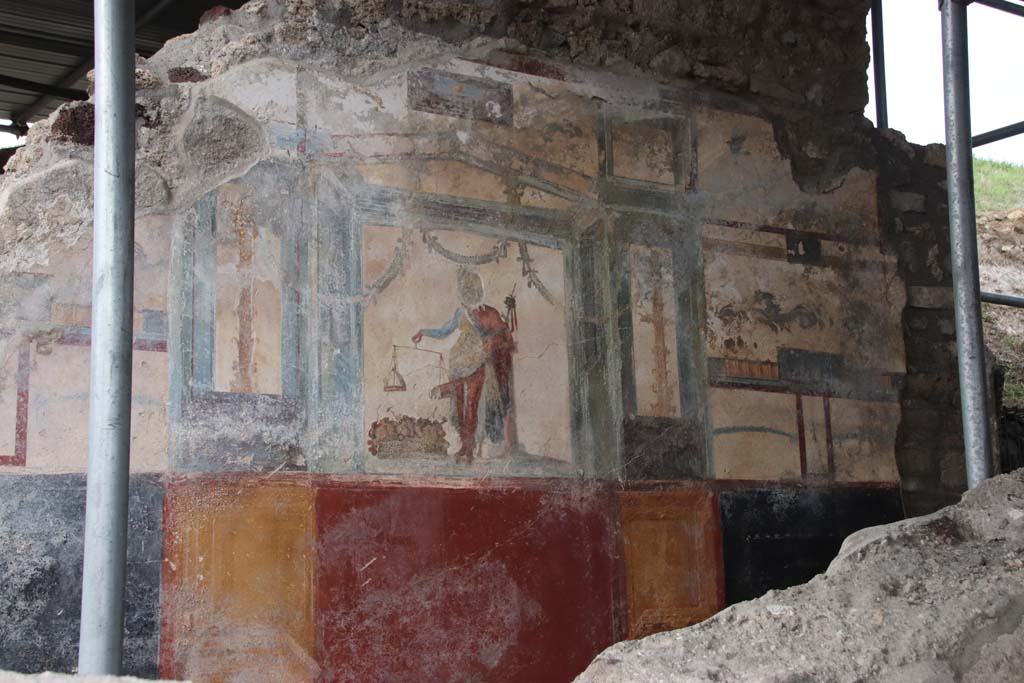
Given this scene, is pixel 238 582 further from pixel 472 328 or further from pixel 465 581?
pixel 472 328

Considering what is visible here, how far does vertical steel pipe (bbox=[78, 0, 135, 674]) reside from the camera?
3.18m

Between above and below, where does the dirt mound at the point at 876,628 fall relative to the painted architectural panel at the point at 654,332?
below

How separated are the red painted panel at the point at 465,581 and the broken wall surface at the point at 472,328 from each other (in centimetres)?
1

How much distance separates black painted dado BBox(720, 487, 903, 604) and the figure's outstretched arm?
4.81 feet

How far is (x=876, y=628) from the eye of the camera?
105 inches

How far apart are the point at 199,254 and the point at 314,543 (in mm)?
1108

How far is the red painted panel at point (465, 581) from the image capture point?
4.41 meters

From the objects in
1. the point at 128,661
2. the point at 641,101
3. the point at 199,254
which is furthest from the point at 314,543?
the point at 641,101

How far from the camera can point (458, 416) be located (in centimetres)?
478

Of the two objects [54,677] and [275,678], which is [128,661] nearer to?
[275,678]

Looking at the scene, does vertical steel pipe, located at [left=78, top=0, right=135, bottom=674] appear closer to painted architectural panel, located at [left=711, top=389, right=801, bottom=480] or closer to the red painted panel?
the red painted panel

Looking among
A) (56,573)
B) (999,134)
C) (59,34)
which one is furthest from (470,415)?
(59,34)

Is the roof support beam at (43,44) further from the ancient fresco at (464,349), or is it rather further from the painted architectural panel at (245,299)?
the ancient fresco at (464,349)

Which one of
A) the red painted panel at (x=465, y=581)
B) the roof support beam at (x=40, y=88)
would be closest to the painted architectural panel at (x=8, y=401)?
the red painted panel at (x=465, y=581)
